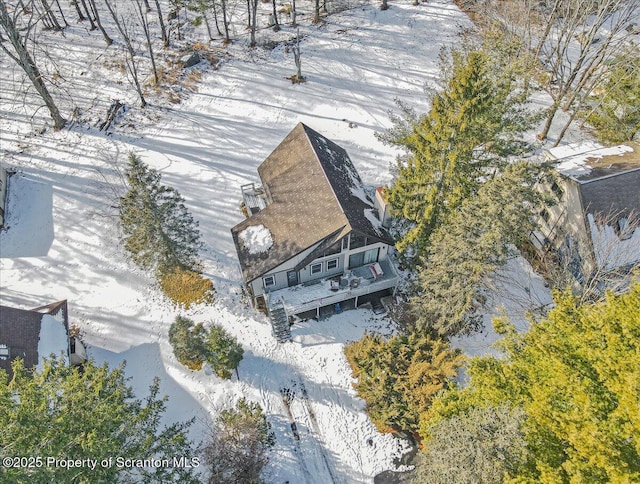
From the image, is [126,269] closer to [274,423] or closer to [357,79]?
[274,423]

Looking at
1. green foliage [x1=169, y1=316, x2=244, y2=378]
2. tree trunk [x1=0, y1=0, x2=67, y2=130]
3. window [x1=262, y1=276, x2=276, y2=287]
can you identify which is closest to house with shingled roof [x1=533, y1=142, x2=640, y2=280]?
window [x1=262, y1=276, x2=276, y2=287]

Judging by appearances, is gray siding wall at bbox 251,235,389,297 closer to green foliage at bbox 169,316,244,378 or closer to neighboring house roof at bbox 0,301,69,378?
green foliage at bbox 169,316,244,378

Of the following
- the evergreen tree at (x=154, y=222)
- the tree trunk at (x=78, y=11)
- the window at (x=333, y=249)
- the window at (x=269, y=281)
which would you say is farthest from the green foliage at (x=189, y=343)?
the tree trunk at (x=78, y=11)

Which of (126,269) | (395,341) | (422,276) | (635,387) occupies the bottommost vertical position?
(126,269)

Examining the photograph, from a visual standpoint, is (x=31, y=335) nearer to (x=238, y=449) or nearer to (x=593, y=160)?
(x=238, y=449)

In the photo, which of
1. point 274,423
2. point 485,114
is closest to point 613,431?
point 485,114

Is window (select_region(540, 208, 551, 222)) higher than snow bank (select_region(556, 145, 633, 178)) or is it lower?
lower

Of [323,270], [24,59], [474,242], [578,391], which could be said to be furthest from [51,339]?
[578,391]
